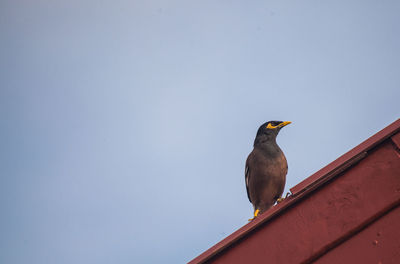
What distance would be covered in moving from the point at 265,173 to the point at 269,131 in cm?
90

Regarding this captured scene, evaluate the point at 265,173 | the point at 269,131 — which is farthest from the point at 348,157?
the point at 269,131

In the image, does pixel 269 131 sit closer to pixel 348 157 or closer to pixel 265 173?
pixel 265 173

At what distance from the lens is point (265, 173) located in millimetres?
5023

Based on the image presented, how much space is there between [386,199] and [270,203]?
11.7 feet

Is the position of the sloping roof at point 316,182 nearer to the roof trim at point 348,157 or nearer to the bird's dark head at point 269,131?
the roof trim at point 348,157

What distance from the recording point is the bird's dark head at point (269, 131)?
562 cm

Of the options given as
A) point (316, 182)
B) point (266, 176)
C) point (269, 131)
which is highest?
point (269, 131)

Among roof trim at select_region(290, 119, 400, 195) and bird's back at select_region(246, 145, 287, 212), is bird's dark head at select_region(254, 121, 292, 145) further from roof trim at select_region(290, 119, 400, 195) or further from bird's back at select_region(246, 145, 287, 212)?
roof trim at select_region(290, 119, 400, 195)

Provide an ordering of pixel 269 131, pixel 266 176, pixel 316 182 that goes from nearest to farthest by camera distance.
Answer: pixel 316 182, pixel 266 176, pixel 269 131

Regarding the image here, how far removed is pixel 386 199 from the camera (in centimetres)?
177

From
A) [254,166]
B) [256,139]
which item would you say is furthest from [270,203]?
[256,139]

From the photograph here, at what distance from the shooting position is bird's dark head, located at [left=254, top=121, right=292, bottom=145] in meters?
5.62

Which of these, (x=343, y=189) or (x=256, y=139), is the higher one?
(x=256, y=139)

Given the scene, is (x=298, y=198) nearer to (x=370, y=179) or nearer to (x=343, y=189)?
(x=343, y=189)
